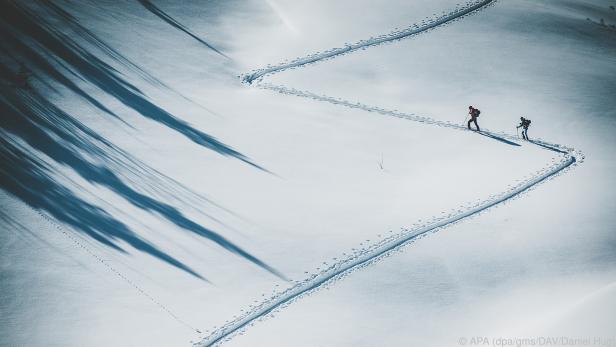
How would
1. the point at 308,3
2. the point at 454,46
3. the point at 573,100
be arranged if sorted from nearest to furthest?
1. the point at 573,100
2. the point at 454,46
3. the point at 308,3

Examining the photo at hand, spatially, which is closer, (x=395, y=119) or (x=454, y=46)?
(x=395, y=119)

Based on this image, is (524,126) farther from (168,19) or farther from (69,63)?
(69,63)

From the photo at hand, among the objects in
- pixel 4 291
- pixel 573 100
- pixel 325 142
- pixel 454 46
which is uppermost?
pixel 454 46

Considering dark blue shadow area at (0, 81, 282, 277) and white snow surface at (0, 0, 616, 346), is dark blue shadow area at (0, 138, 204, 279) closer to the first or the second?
dark blue shadow area at (0, 81, 282, 277)

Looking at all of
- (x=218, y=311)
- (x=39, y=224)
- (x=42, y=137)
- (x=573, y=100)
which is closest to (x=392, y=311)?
(x=218, y=311)

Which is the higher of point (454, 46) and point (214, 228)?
point (454, 46)

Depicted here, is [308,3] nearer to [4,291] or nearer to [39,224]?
[39,224]

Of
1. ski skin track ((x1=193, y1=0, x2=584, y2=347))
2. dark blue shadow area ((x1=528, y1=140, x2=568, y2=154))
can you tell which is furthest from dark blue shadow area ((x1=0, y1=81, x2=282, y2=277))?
dark blue shadow area ((x1=528, y1=140, x2=568, y2=154))

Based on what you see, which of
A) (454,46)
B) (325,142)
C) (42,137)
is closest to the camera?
(42,137)
